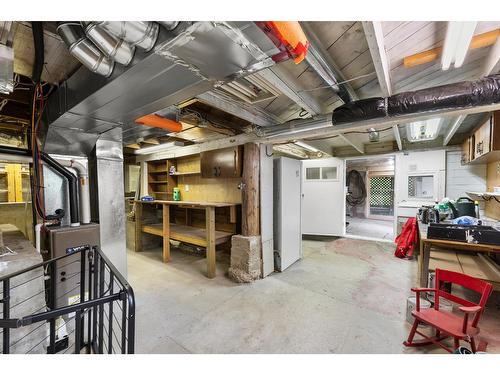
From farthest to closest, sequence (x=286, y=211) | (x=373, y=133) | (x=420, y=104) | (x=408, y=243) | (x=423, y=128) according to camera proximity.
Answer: (x=408, y=243)
(x=373, y=133)
(x=286, y=211)
(x=423, y=128)
(x=420, y=104)

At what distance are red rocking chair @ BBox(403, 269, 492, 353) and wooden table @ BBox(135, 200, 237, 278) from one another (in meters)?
2.39

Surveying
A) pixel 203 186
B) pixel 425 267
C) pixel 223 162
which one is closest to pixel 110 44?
pixel 223 162

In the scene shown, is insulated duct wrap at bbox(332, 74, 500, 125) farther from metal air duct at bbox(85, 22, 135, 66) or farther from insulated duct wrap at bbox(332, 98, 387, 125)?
metal air duct at bbox(85, 22, 135, 66)

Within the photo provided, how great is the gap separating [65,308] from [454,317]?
260 cm

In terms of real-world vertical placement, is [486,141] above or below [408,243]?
above

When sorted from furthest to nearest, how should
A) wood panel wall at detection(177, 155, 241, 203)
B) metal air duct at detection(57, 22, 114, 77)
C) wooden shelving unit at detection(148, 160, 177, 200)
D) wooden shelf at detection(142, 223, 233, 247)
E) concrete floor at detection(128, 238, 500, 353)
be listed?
wooden shelving unit at detection(148, 160, 177, 200) → wood panel wall at detection(177, 155, 241, 203) → wooden shelf at detection(142, 223, 233, 247) → concrete floor at detection(128, 238, 500, 353) → metal air duct at detection(57, 22, 114, 77)

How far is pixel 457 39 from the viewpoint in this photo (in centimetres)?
128

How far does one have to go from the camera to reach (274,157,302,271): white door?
11.3 ft

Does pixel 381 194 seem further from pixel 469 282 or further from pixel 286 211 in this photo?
pixel 469 282

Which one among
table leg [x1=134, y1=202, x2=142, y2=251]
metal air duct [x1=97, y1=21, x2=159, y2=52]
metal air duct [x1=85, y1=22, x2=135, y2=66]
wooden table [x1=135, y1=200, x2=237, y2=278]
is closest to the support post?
wooden table [x1=135, y1=200, x2=237, y2=278]

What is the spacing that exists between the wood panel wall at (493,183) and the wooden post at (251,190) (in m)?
3.70
